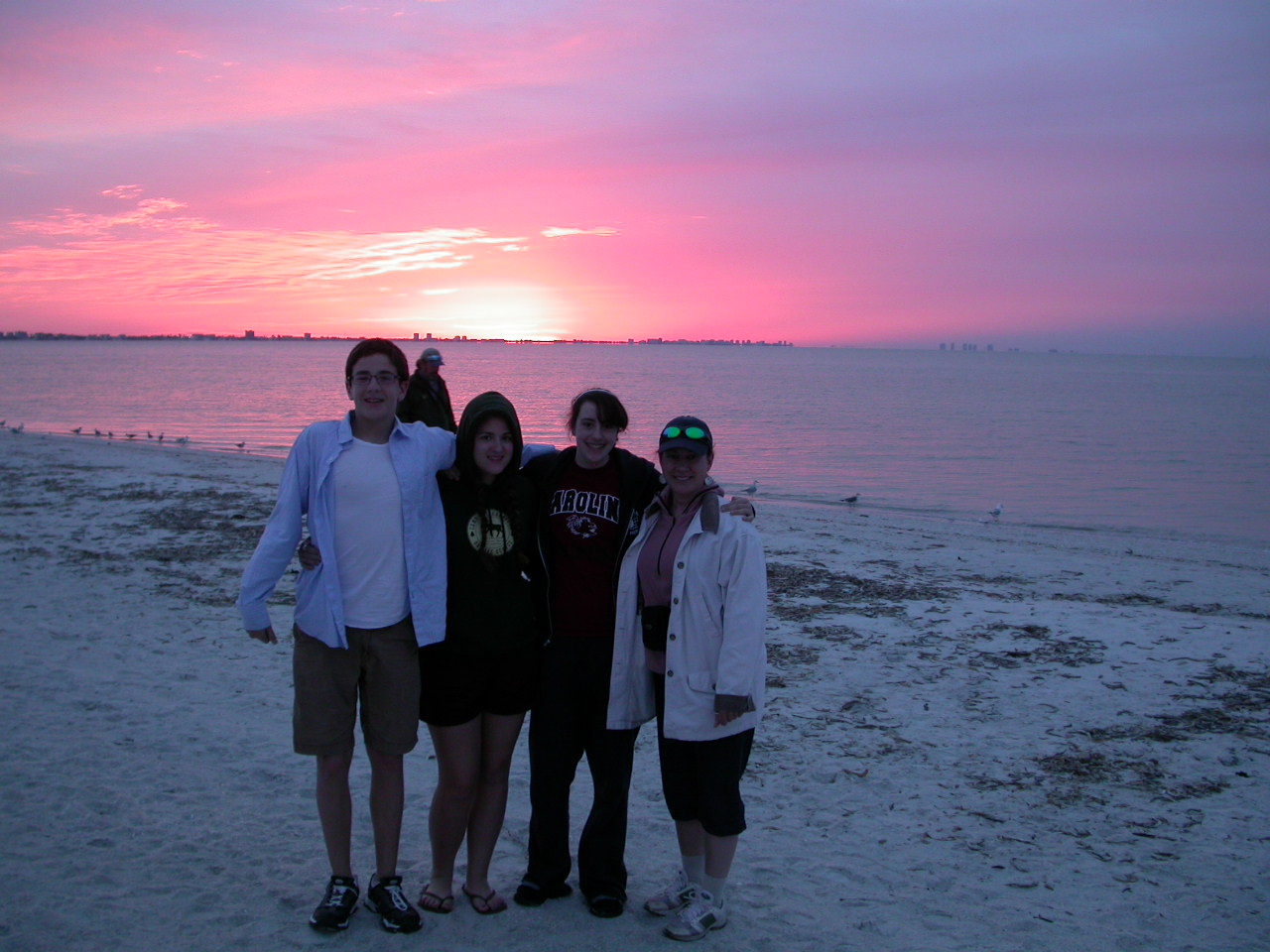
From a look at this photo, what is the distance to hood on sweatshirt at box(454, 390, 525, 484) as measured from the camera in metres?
3.49

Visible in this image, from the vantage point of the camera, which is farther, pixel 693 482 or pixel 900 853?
pixel 900 853

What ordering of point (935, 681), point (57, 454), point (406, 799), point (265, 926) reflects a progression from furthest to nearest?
point (57, 454) → point (935, 681) → point (406, 799) → point (265, 926)

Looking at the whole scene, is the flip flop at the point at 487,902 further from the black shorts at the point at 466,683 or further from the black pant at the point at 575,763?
the black shorts at the point at 466,683

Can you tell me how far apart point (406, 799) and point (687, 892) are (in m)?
1.85

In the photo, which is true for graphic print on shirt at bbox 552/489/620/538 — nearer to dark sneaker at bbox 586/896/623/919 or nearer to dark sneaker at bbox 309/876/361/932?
dark sneaker at bbox 586/896/623/919

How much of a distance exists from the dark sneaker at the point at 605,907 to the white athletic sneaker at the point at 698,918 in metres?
0.23

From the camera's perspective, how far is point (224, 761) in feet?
17.0

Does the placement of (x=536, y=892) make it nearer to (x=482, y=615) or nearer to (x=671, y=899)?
(x=671, y=899)

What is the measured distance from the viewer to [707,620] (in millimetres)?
3469

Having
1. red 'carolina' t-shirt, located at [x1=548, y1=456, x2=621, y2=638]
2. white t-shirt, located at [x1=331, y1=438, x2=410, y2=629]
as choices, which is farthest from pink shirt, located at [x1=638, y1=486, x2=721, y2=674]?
white t-shirt, located at [x1=331, y1=438, x2=410, y2=629]

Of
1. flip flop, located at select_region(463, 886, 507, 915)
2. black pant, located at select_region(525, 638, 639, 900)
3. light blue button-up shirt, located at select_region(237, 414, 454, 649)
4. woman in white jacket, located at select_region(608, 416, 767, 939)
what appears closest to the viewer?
light blue button-up shirt, located at select_region(237, 414, 454, 649)

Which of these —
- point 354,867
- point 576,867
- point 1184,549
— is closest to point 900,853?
point 576,867

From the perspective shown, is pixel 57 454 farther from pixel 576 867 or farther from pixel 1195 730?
pixel 1195 730

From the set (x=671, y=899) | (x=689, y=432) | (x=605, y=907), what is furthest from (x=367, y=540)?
(x=671, y=899)
